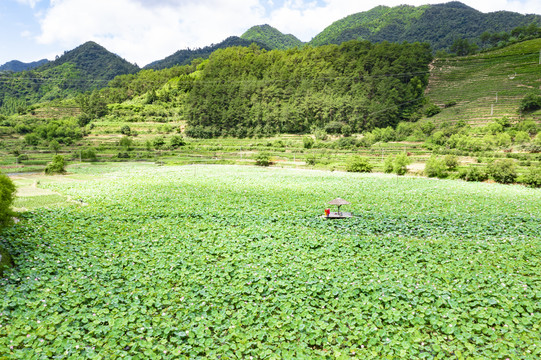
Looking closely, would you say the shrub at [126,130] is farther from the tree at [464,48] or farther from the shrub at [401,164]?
the tree at [464,48]

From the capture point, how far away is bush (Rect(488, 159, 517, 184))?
2391 centimetres

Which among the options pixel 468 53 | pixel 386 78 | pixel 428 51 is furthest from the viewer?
pixel 468 53

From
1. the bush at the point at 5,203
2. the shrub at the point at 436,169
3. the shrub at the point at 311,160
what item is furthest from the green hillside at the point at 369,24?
the bush at the point at 5,203

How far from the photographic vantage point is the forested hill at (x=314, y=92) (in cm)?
6359

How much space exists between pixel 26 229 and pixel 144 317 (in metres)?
6.25

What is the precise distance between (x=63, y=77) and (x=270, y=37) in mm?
105032

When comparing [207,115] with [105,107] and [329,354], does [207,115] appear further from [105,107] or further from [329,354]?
[329,354]

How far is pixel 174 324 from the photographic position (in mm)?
4668

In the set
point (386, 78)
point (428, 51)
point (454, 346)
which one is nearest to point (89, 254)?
point (454, 346)

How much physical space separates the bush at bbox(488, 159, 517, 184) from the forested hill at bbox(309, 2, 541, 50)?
392 feet

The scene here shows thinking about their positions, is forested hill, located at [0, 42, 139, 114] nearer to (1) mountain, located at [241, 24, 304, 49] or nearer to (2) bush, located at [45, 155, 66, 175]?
(2) bush, located at [45, 155, 66, 175]

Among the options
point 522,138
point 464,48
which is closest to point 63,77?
point 522,138

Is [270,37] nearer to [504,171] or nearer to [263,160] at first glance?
[263,160]

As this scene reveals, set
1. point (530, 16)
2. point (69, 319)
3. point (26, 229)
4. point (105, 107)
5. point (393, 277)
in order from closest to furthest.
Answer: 1. point (69, 319)
2. point (393, 277)
3. point (26, 229)
4. point (105, 107)
5. point (530, 16)
